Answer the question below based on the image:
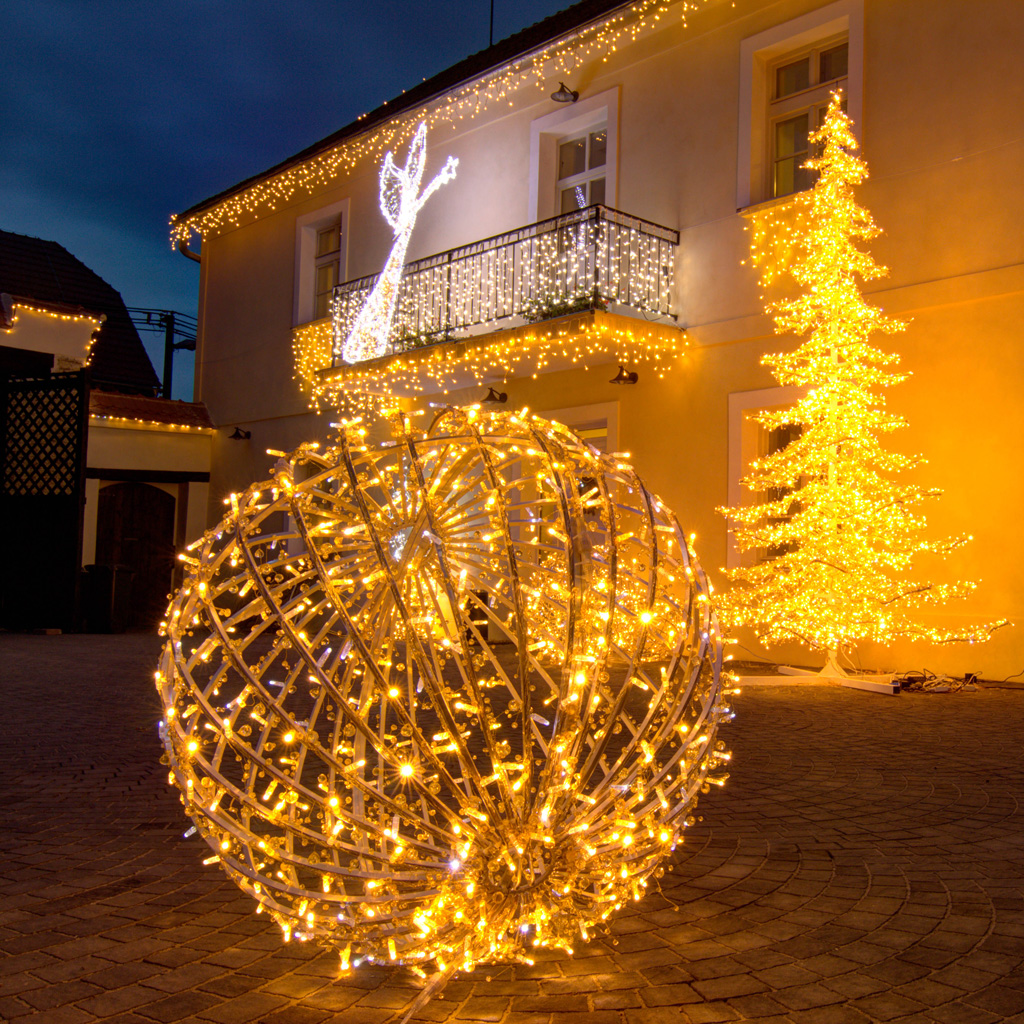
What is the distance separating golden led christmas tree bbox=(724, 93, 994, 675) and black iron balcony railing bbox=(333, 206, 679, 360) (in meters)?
2.02

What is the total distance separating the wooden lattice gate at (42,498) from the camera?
1298 centimetres

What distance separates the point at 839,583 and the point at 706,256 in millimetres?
4344

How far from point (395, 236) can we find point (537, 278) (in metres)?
3.97

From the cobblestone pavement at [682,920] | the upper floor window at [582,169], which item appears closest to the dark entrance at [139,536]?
the upper floor window at [582,169]

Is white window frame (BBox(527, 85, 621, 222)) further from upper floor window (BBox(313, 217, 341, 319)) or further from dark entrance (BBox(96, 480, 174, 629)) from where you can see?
dark entrance (BBox(96, 480, 174, 629))

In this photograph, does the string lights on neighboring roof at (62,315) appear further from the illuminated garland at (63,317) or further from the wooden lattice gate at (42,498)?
the wooden lattice gate at (42,498)

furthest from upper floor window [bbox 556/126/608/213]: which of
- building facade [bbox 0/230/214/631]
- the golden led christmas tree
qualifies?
building facade [bbox 0/230/214/631]

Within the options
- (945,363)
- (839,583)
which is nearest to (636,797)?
(839,583)

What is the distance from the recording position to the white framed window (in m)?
10.1

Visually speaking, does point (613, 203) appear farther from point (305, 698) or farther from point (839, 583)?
point (305, 698)

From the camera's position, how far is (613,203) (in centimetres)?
1185

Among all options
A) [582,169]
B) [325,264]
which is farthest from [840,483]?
[325,264]

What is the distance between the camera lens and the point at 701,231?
10.8m

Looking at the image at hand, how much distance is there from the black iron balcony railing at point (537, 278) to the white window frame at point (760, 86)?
102cm
